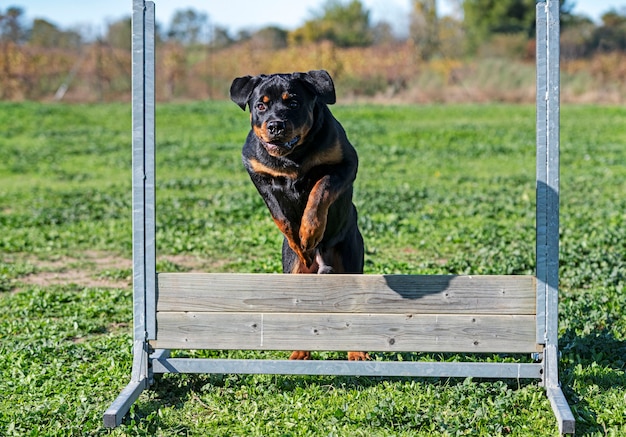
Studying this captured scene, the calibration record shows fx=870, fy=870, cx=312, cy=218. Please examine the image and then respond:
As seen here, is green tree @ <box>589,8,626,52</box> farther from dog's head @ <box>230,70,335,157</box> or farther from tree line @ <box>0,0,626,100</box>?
dog's head @ <box>230,70,335,157</box>

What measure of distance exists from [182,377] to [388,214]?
6.26m

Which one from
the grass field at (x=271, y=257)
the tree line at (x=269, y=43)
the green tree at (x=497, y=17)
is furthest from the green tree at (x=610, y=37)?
the grass field at (x=271, y=257)

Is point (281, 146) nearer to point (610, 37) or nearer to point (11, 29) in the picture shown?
point (11, 29)

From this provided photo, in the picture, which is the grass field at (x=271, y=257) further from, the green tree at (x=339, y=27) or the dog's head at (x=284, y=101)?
the green tree at (x=339, y=27)

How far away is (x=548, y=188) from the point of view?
451 centimetres

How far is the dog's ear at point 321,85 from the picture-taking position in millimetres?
4844

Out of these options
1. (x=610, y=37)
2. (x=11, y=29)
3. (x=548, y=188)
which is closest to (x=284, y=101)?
(x=548, y=188)

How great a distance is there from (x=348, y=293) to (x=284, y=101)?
1106 millimetres

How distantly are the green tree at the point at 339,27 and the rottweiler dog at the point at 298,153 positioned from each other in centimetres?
3947

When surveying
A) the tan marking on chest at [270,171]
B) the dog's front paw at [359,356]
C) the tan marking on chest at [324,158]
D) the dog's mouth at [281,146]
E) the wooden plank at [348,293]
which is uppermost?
the dog's mouth at [281,146]

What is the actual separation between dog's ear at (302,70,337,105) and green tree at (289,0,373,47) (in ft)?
130

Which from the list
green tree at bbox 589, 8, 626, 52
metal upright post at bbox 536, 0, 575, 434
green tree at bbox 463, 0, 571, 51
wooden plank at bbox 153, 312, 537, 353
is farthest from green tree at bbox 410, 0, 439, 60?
wooden plank at bbox 153, 312, 537, 353

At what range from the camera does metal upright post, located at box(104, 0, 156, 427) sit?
4.54 meters

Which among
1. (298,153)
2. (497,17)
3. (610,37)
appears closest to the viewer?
(298,153)
